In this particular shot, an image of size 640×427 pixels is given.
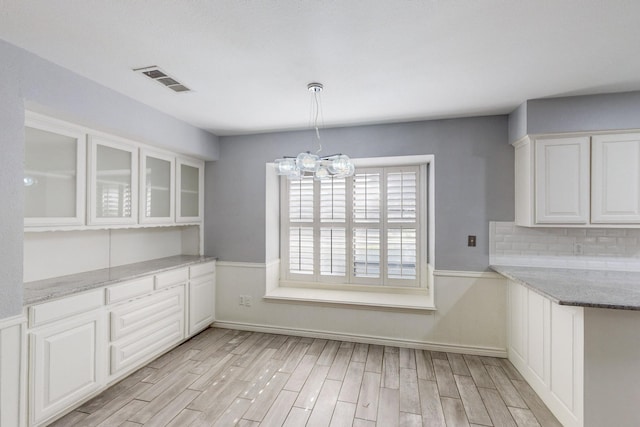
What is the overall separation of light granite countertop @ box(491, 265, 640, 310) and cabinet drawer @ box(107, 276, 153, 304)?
3.21 meters

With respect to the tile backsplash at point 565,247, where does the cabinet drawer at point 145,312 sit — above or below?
below

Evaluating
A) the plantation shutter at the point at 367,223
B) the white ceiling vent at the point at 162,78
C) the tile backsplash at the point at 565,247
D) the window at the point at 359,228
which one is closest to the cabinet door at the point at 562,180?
the tile backsplash at the point at 565,247

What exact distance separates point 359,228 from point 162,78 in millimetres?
2617

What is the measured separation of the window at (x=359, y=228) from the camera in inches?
147

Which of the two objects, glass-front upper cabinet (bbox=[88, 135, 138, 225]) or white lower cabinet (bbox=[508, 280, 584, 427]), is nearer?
white lower cabinet (bbox=[508, 280, 584, 427])

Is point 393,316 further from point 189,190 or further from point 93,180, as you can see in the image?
point 93,180

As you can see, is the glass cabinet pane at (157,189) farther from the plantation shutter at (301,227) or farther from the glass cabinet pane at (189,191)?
the plantation shutter at (301,227)

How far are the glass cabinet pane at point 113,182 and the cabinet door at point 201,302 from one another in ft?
3.71

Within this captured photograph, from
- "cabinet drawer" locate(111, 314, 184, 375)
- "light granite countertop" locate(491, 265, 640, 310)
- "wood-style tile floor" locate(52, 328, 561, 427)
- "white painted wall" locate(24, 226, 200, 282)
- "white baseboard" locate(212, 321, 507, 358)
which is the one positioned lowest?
"wood-style tile floor" locate(52, 328, 561, 427)

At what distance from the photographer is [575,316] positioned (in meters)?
1.96

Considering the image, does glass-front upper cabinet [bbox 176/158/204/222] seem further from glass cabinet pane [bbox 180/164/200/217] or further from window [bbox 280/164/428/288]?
window [bbox 280/164/428/288]

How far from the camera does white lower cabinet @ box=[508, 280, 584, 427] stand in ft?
6.34

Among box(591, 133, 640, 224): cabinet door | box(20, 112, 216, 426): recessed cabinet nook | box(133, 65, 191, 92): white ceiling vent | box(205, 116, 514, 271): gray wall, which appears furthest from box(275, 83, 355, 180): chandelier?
box(591, 133, 640, 224): cabinet door

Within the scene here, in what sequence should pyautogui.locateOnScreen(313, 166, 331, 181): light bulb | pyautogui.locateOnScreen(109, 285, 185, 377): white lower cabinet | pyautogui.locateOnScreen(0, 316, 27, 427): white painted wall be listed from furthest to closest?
pyautogui.locateOnScreen(109, 285, 185, 377): white lower cabinet, pyautogui.locateOnScreen(313, 166, 331, 181): light bulb, pyautogui.locateOnScreen(0, 316, 27, 427): white painted wall
